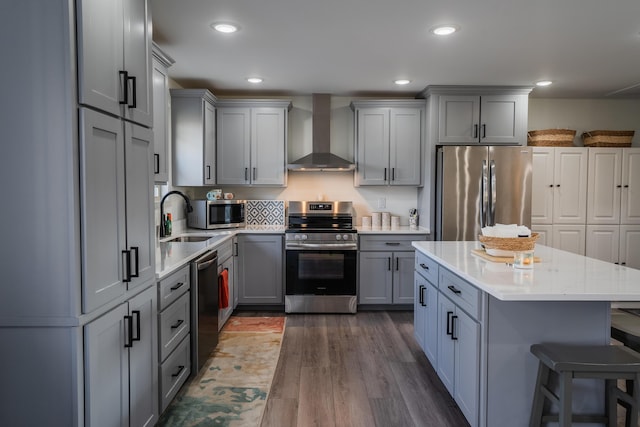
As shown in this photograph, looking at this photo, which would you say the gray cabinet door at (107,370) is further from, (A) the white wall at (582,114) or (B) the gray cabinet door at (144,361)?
(A) the white wall at (582,114)

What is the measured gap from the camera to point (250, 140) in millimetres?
4703

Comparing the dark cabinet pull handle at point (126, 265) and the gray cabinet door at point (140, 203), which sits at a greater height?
the gray cabinet door at point (140, 203)

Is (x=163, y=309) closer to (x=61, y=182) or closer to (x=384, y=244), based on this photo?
(x=61, y=182)

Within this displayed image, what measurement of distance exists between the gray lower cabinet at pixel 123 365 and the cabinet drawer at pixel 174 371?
0.36ft

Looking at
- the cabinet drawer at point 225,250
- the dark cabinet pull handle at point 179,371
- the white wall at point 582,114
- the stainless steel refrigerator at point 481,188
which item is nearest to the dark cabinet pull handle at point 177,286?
the dark cabinet pull handle at point 179,371

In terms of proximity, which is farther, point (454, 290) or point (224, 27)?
point (224, 27)

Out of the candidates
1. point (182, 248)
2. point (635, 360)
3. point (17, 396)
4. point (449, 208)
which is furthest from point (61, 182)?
point (449, 208)

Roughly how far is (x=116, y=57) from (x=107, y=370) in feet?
4.22

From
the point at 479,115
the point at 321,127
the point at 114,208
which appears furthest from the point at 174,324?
the point at 479,115

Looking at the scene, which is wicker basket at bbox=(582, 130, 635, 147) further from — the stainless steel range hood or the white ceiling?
the stainless steel range hood

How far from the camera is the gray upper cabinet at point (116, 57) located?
1.46 metres

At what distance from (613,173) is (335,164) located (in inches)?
125

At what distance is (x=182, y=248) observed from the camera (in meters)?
3.09

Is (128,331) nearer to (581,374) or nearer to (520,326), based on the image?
(520,326)
